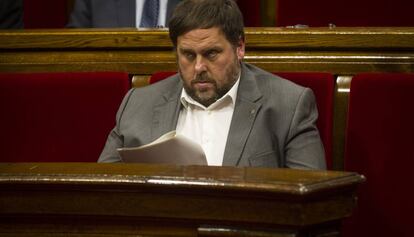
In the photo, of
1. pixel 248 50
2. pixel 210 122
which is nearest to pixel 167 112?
pixel 210 122

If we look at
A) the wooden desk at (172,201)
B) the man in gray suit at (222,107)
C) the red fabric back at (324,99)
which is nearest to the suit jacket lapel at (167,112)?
the man in gray suit at (222,107)

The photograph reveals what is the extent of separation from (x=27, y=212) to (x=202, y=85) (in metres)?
0.59

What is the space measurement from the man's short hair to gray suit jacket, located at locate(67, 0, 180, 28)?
47cm

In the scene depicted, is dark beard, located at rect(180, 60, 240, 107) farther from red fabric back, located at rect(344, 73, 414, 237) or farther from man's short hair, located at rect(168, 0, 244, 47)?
red fabric back, located at rect(344, 73, 414, 237)

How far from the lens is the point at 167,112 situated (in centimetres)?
117

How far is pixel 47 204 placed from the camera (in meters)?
0.58

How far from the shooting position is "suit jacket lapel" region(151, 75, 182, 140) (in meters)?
1.16

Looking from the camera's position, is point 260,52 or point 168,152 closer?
point 168,152

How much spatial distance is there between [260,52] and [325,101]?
0.15m

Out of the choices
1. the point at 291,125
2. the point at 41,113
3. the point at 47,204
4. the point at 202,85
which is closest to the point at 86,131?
the point at 41,113

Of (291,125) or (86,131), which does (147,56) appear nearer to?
(86,131)

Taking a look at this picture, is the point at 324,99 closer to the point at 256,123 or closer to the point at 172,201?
the point at 256,123

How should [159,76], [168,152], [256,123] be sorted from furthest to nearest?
[159,76]
[256,123]
[168,152]

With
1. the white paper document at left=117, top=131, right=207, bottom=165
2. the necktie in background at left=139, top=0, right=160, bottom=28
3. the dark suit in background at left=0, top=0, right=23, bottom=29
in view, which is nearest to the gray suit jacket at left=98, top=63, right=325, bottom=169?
the white paper document at left=117, top=131, right=207, bottom=165
